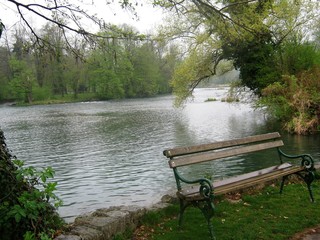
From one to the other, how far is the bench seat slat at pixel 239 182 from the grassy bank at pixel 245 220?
450mm

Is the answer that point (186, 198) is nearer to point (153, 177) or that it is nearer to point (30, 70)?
point (153, 177)

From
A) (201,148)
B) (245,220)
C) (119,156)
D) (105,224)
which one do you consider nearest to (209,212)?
(245,220)

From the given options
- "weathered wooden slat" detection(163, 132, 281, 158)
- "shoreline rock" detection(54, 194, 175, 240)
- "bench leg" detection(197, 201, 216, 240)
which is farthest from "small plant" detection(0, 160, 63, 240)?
"bench leg" detection(197, 201, 216, 240)

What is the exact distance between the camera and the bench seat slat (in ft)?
14.3

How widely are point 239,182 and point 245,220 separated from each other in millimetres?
517

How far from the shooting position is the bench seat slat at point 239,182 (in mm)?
4355

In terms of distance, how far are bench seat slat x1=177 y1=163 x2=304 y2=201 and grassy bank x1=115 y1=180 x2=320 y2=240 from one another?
450 mm

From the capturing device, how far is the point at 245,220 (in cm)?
465

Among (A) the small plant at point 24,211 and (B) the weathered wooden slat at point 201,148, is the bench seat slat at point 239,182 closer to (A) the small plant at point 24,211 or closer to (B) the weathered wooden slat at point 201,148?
(B) the weathered wooden slat at point 201,148

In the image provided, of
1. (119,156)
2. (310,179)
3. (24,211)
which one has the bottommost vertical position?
(119,156)

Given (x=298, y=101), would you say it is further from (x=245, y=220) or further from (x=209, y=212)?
(x=209, y=212)

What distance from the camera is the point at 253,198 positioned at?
5613 millimetres

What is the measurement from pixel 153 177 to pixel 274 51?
14792 millimetres

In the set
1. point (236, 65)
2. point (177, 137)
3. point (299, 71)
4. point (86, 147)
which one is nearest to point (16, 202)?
point (86, 147)
